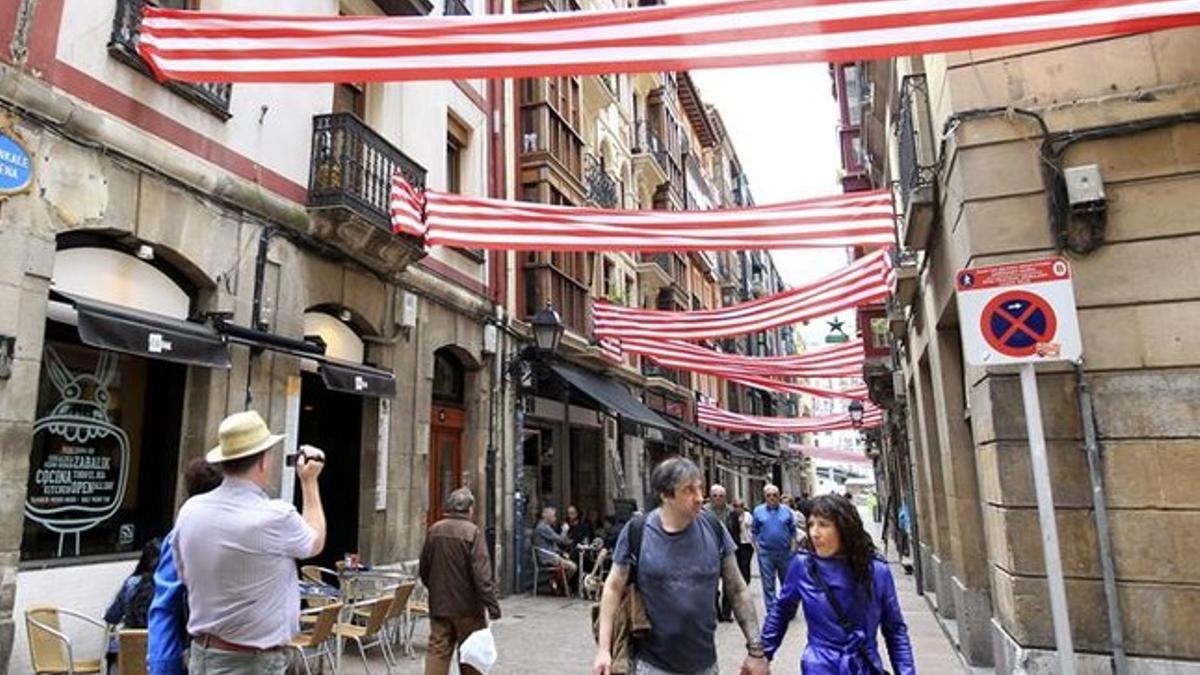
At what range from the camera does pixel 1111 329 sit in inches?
201

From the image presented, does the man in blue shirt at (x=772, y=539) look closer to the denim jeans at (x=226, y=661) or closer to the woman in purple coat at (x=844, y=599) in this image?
the woman in purple coat at (x=844, y=599)

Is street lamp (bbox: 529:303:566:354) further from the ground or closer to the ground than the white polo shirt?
further from the ground

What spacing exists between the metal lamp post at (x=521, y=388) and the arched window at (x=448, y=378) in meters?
1.19

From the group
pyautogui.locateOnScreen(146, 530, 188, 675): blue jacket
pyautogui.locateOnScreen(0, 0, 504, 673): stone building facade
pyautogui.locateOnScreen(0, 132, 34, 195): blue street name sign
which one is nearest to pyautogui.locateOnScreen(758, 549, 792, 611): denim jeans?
pyautogui.locateOnScreen(0, 0, 504, 673): stone building facade

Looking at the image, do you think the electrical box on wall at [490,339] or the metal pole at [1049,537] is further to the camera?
the electrical box on wall at [490,339]

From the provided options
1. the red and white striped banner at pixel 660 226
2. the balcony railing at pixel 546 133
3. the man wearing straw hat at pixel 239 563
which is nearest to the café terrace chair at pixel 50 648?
the man wearing straw hat at pixel 239 563

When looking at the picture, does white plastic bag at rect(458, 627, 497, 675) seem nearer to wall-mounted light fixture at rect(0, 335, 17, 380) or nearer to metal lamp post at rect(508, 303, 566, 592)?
wall-mounted light fixture at rect(0, 335, 17, 380)

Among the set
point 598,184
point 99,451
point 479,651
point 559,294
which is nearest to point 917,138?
point 479,651

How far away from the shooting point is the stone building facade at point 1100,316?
191 inches

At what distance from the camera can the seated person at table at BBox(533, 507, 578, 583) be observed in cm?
1335

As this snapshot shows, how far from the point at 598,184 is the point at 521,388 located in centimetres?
728

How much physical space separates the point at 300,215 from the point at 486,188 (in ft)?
18.3

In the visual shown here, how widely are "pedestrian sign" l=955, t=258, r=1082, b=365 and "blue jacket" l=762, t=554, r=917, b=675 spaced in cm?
130

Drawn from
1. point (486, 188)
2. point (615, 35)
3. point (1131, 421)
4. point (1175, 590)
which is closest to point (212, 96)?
point (615, 35)
